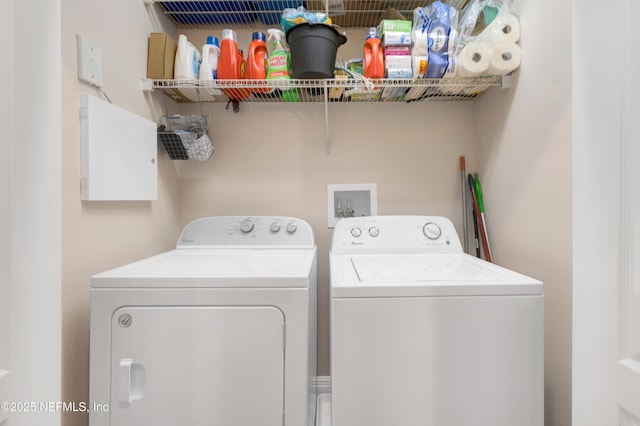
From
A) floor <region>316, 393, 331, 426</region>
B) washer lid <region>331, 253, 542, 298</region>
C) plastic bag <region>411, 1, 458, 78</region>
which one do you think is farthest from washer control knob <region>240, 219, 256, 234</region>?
plastic bag <region>411, 1, 458, 78</region>

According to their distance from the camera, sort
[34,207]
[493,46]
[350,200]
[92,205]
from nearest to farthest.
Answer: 1. [34,207]
2. [92,205]
3. [493,46]
4. [350,200]

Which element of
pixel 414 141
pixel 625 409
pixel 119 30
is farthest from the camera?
pixel 414 141

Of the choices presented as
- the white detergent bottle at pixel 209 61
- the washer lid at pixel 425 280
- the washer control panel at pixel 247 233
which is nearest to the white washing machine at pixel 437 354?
the washer lid at pixel 425 280

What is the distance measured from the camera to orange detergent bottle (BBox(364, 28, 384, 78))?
1.40m

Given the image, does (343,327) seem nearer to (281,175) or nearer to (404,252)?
(404,252)

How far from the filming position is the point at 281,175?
181 centimetres

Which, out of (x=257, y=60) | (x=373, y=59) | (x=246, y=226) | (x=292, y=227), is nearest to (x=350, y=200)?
(x=292, y=227)

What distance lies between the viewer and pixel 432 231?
4.94ft

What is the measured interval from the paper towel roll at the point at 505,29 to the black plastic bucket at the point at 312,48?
0.67 metres

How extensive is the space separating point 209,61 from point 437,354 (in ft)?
5.14

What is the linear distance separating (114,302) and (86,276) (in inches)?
11.3

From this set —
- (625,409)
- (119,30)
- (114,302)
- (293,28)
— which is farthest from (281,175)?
(625,409)

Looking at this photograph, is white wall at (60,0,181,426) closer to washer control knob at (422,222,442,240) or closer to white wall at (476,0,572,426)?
washer control knob at (422,222,442,240)

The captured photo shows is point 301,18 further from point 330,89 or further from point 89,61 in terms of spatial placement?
point 89,61
